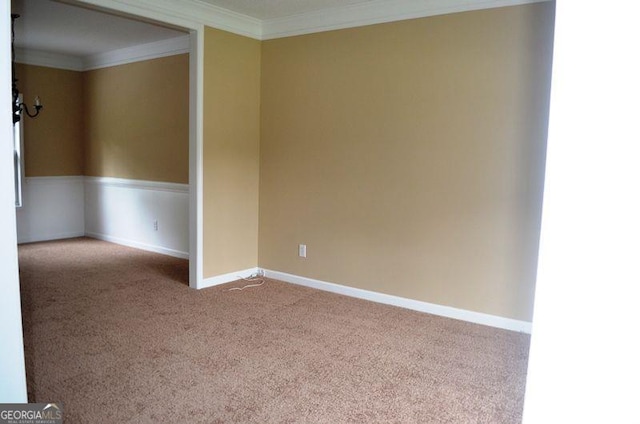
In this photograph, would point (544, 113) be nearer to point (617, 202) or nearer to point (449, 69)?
point (449, 69)

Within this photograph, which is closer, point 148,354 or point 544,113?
point 148,354

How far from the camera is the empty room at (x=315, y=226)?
2.80 m

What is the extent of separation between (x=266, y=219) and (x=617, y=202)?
4249 mm

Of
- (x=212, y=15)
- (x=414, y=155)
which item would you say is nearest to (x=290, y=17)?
(x=212, y=15)

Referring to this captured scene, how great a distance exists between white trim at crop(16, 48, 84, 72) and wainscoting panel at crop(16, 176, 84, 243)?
1539mm

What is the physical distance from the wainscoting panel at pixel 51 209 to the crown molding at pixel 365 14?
403 centimetres

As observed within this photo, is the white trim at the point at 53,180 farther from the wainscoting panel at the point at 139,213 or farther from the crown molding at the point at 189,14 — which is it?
the crown molding at the point at 189,14

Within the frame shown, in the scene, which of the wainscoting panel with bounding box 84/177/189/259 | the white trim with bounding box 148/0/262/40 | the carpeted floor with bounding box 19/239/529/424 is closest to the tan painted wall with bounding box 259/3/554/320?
the white trim with bounding box 148/0/262/40

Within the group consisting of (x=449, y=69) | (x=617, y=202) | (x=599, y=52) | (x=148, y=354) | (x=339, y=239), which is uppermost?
(x=449, y=69)

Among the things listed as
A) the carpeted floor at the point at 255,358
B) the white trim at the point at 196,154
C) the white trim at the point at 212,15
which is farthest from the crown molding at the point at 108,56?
the carpeted floor at the point at 255,358

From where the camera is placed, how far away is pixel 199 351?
3.22 metres

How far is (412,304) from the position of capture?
13.7 feet

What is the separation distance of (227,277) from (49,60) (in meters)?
4.33

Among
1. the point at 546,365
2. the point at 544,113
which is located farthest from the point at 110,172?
the point at 546,365
